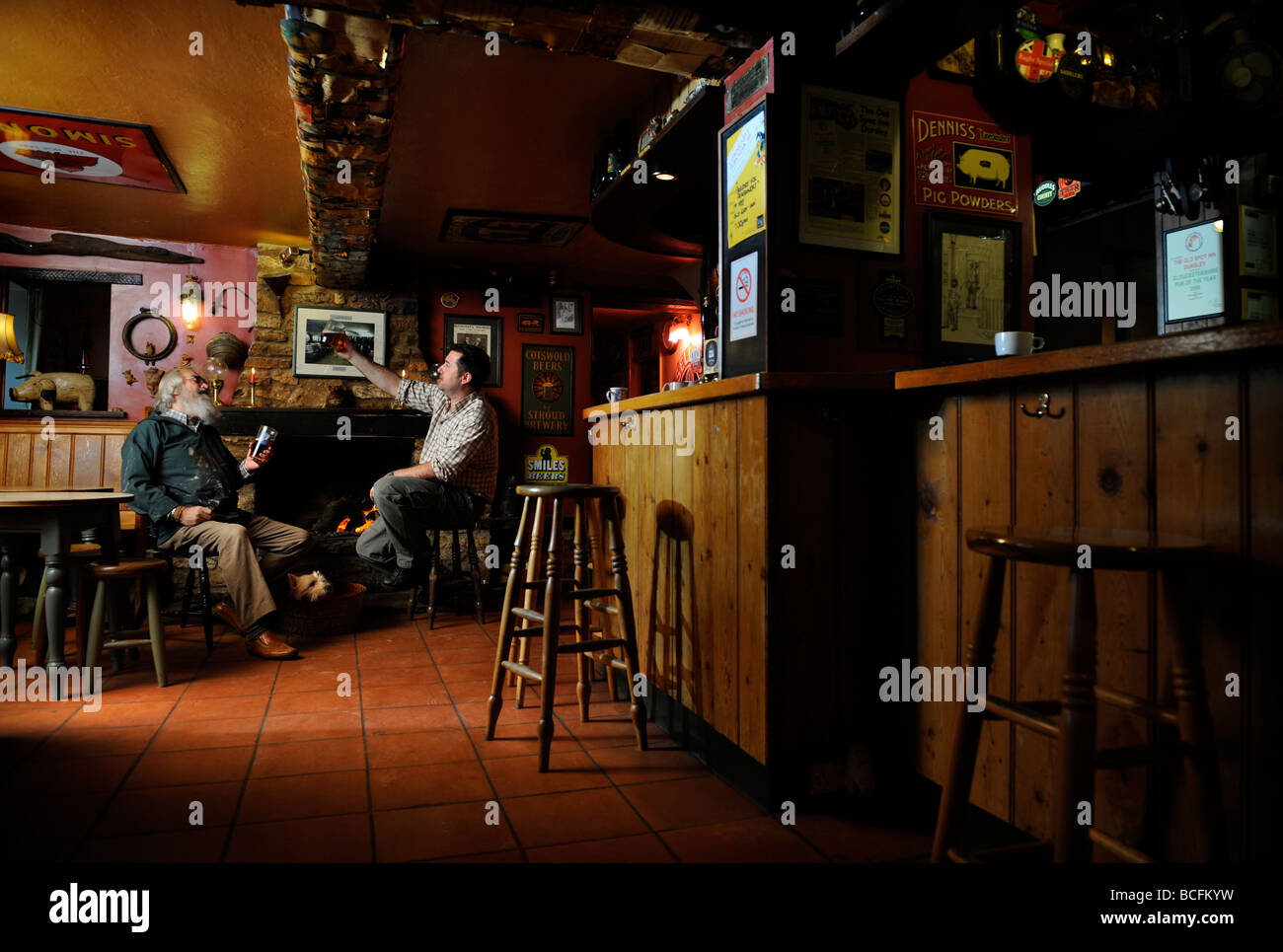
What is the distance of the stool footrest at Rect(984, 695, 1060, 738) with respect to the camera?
1.21 m

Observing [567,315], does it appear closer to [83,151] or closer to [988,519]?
[83,151]

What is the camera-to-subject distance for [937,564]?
6.22 feet

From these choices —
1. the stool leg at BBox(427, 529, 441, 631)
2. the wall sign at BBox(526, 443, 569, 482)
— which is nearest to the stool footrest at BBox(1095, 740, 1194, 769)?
the stool leg at BBox(427, 529, 441, 631)

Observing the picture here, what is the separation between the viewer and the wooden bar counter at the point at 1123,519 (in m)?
1.20

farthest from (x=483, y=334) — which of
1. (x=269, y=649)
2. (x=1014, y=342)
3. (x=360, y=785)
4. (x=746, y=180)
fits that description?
(x=1014, y=342)

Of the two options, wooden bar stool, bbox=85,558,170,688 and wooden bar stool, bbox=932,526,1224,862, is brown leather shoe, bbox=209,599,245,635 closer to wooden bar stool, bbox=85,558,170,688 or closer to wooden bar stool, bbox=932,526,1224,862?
wooden bar stool, bbox=85,558,170,688

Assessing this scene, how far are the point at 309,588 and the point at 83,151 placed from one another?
2.83m

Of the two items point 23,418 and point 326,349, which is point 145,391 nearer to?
point 23,418

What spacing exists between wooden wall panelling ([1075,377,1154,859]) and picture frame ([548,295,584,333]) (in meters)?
5.86

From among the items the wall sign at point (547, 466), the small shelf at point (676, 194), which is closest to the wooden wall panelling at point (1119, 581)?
the small shelf at point (676, 194)

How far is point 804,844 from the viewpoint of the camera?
1818 mm

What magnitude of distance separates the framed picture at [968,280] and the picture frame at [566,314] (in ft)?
15.7

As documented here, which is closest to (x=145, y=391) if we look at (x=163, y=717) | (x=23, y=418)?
(x=23, y=418)
